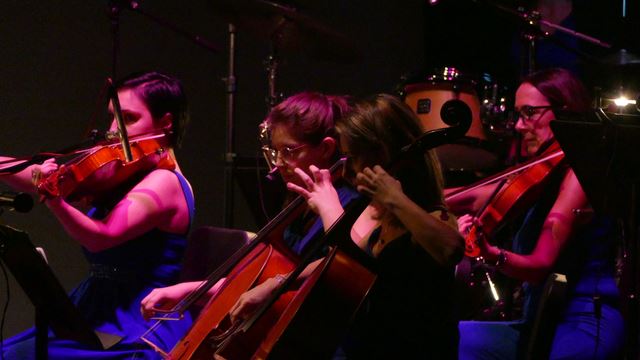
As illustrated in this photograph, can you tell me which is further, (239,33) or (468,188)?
(239,33)

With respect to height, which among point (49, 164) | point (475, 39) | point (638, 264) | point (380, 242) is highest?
point (475, 39)

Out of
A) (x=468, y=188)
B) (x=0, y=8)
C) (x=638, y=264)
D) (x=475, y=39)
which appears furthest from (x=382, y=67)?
(x=638, y=264)

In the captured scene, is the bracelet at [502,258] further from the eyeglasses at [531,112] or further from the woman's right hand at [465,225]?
the eyeglasses at [531,112]

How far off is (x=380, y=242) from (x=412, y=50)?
397cm

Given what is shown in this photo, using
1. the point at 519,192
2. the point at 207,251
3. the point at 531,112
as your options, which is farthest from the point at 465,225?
the point at 207,251

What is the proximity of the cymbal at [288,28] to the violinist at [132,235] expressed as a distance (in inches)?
48.5

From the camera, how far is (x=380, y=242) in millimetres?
2160

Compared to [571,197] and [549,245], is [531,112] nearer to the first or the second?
[571,197]

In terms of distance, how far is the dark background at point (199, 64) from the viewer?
4660 millimetres

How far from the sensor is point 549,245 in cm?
269

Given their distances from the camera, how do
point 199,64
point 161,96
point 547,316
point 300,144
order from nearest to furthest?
point 547,316 < point 300,144 < point 161,96 < point 199,64

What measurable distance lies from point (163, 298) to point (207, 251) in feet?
1.36

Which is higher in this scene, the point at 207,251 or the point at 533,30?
the point at 533,30

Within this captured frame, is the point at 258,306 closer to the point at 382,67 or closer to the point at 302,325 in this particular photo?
the point at 302,325
